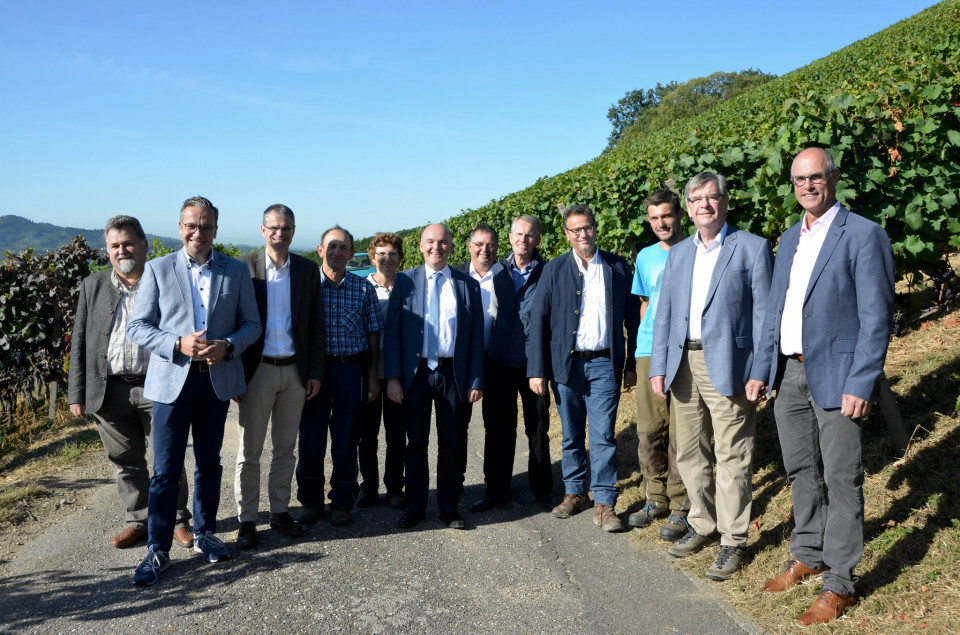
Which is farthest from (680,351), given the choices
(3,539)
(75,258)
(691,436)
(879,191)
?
(75,258)

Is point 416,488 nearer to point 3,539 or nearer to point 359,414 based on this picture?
point 359,414

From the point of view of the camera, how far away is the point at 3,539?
5078 mm

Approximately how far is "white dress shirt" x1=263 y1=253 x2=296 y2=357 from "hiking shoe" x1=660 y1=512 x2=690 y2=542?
278 cm

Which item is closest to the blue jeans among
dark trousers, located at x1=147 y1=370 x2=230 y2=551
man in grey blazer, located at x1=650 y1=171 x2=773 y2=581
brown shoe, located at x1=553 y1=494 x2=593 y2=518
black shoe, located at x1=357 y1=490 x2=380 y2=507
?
brown shoe, located at x1=553 y1=494 x2=593 y2=518

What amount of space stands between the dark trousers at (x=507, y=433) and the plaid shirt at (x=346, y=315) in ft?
3.54

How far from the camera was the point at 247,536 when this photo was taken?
4.68 metres

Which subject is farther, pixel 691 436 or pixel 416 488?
pixel 416 488

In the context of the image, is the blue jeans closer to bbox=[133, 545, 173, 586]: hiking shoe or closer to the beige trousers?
the beige trousers

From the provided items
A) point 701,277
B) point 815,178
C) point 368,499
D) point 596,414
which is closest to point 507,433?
point 596,414

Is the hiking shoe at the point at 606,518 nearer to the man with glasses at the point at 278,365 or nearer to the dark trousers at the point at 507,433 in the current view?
the dark trousers at the point at 507,433

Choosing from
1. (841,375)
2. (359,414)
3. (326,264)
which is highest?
(326,264)

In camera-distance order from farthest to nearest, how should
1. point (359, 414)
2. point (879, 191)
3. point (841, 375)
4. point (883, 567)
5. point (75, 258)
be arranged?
point (75, 258) → point (359, 414) → point (879, 191) → point (883, 567) → point (841, 375)

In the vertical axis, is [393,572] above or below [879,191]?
below

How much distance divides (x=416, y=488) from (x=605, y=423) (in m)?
1.46
